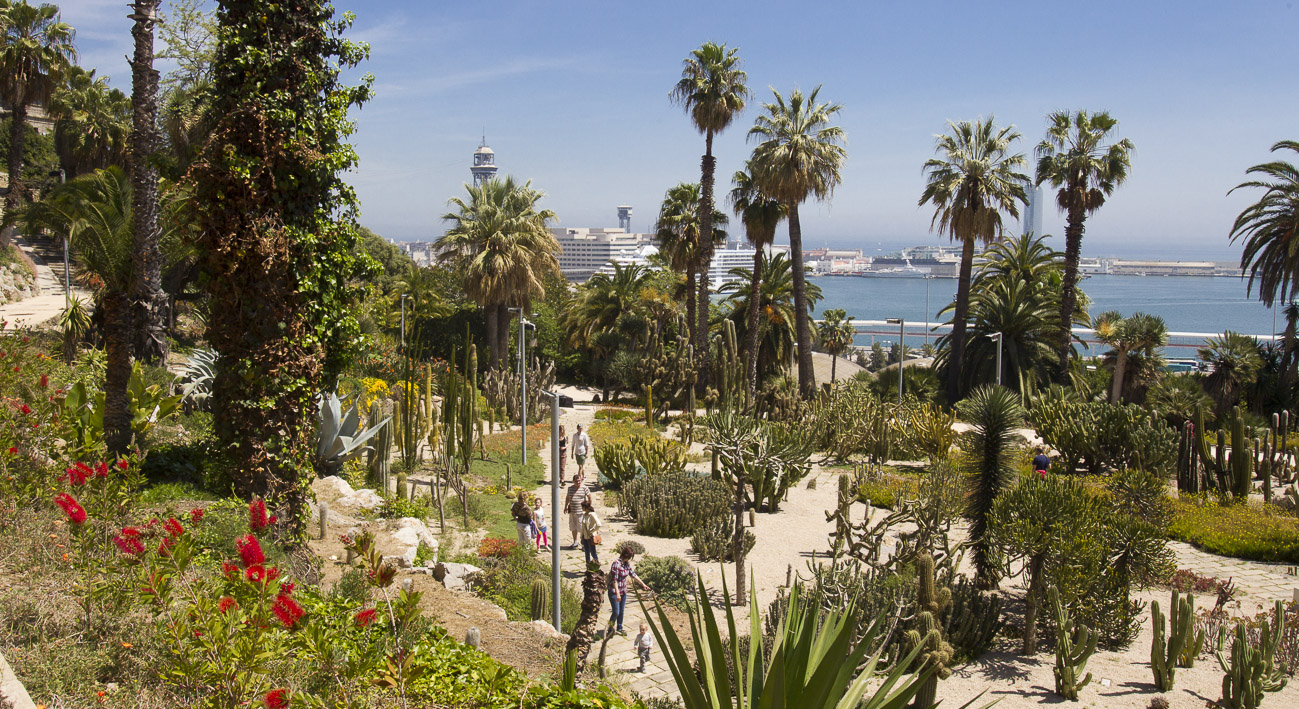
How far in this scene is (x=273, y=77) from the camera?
9.83 metres

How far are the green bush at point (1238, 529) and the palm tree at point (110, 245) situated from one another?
1658 centimetres

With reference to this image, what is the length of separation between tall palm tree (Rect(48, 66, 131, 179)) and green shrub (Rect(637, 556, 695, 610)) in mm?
29005

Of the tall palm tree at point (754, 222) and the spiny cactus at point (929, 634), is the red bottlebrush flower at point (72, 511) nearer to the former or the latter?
the spiny cactus at point (929, 634)

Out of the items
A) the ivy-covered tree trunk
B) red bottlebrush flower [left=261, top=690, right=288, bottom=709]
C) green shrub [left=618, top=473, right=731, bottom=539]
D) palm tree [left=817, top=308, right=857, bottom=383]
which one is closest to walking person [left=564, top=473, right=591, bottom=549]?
green shrub [left=618, top=473, right=731, bottom=539]

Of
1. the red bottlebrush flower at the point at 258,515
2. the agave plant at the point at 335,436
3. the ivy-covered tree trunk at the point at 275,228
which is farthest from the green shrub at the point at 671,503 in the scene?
the red bottlebrush flower at the point at 258,515

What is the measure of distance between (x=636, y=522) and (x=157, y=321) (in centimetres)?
1022

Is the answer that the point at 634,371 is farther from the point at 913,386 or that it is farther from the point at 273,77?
→ the point at 273,77

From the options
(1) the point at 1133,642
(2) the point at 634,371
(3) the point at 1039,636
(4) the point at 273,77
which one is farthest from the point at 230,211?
(2) the point at 634,371

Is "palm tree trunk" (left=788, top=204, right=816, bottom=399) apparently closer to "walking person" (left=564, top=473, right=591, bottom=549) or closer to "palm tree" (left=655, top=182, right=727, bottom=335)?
"palm tree" (left=655, top=182, right=727, bottom=335)

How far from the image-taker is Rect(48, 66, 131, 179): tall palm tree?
3334 centimetres

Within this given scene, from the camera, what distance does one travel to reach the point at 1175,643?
910cm

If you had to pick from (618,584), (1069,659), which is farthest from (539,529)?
(1069,659)

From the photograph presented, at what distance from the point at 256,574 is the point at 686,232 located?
26.4m

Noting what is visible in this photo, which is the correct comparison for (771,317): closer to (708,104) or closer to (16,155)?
(708,104)
